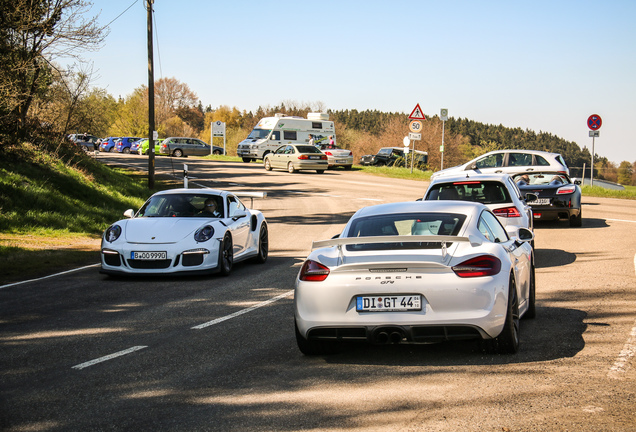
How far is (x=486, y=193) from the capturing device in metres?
12.5

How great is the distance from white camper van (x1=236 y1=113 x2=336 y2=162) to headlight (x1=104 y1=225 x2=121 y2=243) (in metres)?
36.0

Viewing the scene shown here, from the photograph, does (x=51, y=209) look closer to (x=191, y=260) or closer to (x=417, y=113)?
(x=191, y=260)

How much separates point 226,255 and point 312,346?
5788 mm

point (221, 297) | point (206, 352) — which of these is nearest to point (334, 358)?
point (206, 352)

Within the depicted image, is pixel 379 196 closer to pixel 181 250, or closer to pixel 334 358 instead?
pixel 181 250

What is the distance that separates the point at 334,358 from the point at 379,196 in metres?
22.5

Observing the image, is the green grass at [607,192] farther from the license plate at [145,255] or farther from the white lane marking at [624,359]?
the white lane marking at [624,359]

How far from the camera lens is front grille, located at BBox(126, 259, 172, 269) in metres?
11.3

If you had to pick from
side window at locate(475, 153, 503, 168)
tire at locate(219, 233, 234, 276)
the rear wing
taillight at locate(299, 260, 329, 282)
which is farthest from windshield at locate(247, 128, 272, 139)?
taillight at locate(299, 260, 329, 282)

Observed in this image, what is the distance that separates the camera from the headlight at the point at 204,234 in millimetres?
11555

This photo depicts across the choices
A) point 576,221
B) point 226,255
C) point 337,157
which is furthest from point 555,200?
point 337,157

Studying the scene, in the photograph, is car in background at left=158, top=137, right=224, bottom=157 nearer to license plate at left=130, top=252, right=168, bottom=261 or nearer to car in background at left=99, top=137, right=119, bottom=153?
car in background at left=99, top=137, right=119, bottom=153

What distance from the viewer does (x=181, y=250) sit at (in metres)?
11.4

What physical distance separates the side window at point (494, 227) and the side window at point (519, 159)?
1477 cm
